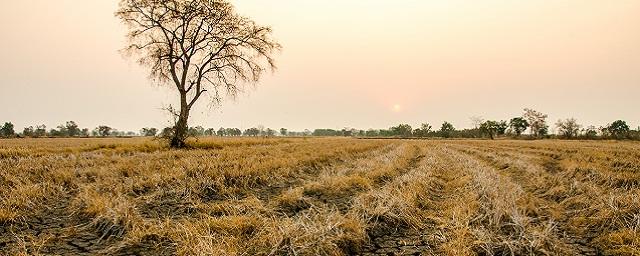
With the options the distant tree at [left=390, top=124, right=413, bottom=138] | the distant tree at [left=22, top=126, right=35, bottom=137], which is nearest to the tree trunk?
the distant tree at [left=22, top=126, right=35, bottom=137]

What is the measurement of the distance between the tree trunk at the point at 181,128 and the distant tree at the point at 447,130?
5110 inches

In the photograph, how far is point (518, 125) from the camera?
440 feet

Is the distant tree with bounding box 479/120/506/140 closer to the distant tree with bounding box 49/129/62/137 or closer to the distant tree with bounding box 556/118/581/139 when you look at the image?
the distant tree with bounding box 556/118/581/139

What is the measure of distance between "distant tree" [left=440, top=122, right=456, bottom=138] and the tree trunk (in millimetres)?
129786

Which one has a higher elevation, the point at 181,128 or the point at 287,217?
the point at 181,128

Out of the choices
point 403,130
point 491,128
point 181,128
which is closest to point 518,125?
point 491,128

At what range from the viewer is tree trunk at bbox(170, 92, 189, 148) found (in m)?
23.1

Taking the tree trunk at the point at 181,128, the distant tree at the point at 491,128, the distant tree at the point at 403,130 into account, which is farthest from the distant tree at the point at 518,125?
the tree trunk at the point at 181,128

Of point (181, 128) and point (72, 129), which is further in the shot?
point (72, 129)

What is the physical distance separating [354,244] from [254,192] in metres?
3.82

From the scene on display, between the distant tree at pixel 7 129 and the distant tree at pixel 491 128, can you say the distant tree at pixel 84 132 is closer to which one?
the distant tree at pixel 7 129

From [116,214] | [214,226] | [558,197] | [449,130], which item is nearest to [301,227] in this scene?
[214,226]

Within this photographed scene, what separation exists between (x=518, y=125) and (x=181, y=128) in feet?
446

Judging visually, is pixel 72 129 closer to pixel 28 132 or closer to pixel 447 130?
pixel 28 132
